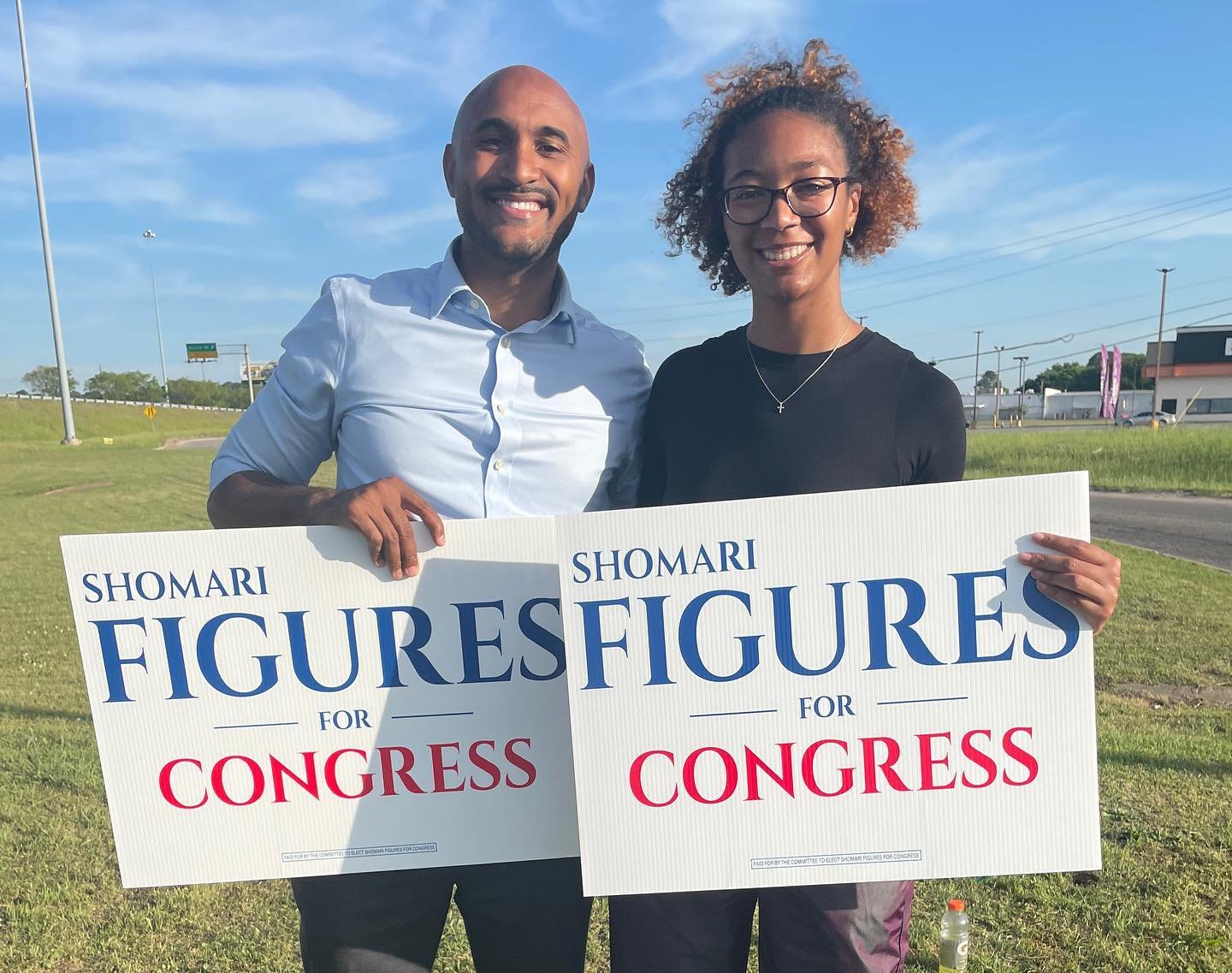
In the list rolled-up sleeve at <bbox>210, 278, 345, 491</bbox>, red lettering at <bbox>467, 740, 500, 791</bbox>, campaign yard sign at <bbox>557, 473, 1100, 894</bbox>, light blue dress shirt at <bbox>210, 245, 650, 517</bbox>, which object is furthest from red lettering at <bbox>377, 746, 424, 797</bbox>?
rolled-up sleeve at <bbox>210, 278, 345, 491</bbox>

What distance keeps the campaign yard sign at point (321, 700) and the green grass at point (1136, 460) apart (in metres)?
15.7

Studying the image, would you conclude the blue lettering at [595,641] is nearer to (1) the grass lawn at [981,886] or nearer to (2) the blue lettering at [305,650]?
(2) the blue lettering at [305,650]

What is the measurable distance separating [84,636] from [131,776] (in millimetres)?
326

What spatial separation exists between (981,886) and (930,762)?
1995mm

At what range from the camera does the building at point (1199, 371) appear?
57344 millimetres

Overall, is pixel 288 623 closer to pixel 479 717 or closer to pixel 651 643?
pixel 479 717

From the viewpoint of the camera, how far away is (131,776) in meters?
1.80

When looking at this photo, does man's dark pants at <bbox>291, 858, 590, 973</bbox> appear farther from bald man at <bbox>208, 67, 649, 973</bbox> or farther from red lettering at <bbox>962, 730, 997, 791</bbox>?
red lettering at <bbox>962, 730, 997, 791</bbox>

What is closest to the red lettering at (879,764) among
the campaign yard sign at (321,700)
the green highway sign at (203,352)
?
the campaign yard sign at (321,700)

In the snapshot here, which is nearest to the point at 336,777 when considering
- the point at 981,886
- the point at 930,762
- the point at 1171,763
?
the point at 930,762

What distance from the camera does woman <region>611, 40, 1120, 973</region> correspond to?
1.79 m

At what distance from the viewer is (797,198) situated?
1845mm

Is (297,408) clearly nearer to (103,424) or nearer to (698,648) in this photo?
(698,648)

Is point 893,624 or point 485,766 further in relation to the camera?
point 485,766
